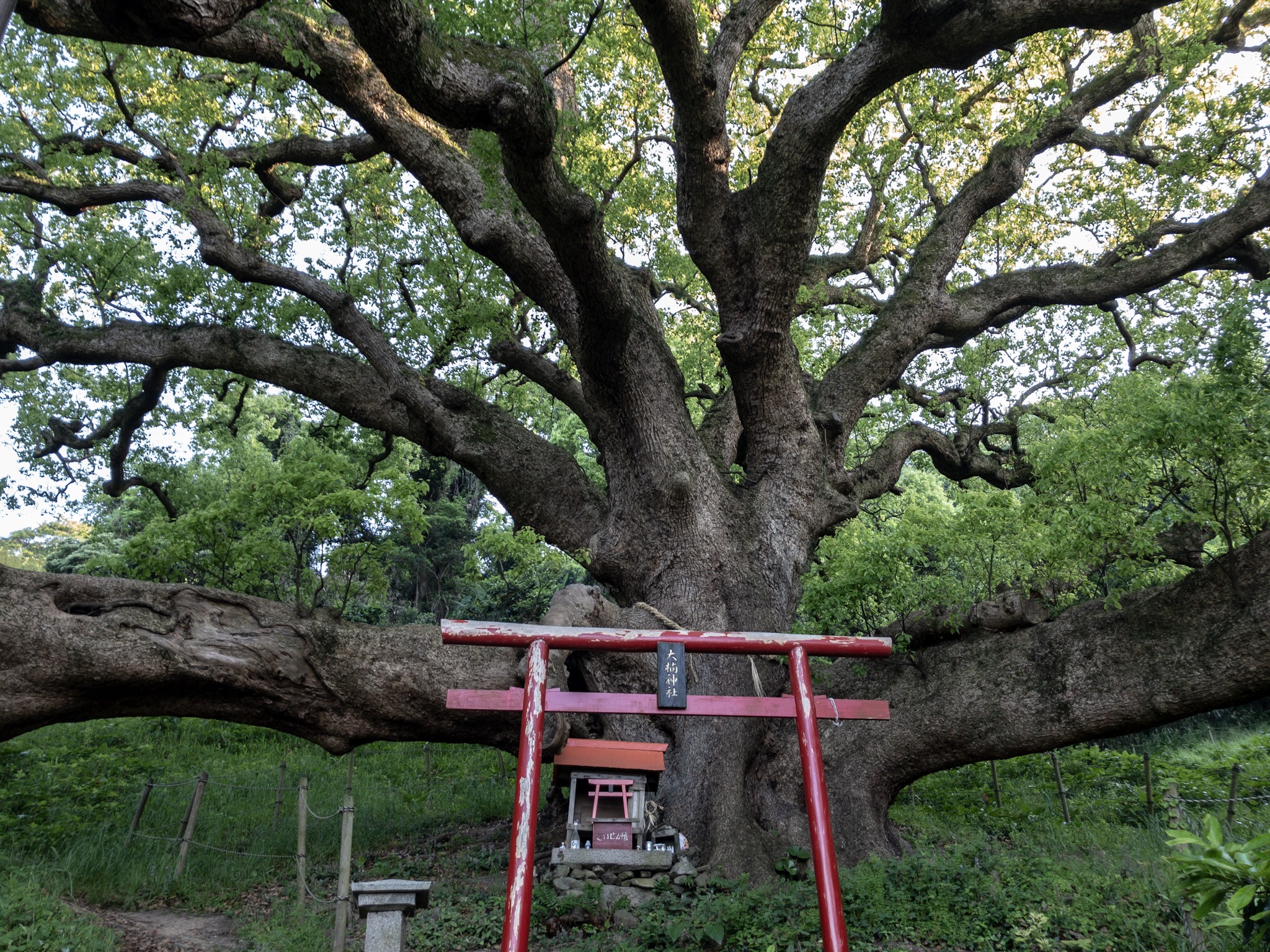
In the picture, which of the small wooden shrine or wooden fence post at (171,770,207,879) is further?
wooden fence post at (171,770,207,879)

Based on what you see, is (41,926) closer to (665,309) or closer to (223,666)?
(223,666)

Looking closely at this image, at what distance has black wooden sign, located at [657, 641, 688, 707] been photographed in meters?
4.56

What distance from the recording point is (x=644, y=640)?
477 cm

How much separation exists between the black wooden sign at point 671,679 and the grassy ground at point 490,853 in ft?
4.53

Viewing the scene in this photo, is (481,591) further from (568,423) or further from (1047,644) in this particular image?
(1047,644)

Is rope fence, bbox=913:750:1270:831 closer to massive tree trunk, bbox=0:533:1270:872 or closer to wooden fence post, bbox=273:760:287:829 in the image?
massive tree trunk, bbox=0:533:1270:872

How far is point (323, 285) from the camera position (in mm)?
8703

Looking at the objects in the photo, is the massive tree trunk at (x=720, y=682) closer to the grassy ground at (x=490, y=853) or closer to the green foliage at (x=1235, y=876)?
the grassy ground at (x=490, y=853)

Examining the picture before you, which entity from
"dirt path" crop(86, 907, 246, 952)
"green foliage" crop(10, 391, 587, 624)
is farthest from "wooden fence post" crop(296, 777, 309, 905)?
"green foliage" crop(10, 391, 587, 624)

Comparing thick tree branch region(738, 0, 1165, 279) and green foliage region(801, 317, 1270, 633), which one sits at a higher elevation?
thick tree branch region(738, 0, 1165, 279)

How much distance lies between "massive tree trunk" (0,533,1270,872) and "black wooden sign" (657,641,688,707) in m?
1.86

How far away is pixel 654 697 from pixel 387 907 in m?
1.84

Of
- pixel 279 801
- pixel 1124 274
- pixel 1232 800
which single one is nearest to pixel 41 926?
pixel 279 801

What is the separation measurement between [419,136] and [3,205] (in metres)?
6.24
